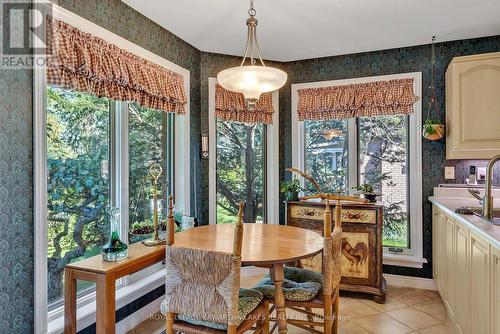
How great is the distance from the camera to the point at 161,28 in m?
2.86

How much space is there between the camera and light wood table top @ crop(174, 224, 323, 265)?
1849 millimetres

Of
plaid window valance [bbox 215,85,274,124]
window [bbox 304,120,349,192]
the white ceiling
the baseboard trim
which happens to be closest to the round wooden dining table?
window [bbox 304,120,349,192]

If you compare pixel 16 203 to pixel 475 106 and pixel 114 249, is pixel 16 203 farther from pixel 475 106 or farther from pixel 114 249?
pixel 475 106

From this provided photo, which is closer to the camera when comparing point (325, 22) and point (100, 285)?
point (100, 285)

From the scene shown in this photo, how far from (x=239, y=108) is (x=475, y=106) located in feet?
7.23

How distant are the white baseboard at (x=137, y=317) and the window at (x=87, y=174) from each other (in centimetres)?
42

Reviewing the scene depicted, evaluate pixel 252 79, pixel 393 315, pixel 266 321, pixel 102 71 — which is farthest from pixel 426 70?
pixel 102 71

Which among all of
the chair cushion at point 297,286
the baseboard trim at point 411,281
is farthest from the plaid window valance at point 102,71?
the baseboard trim at point 411,281

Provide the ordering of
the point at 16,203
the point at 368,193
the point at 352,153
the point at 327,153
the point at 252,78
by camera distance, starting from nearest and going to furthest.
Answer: the point at 16,203 < the point at 252,78 < the point at 368,193 < the point at 352,153 < the point at 327,153

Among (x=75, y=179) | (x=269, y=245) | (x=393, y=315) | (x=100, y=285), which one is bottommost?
(x=393, y=315)

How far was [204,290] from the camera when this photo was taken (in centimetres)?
163

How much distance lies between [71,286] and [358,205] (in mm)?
2415

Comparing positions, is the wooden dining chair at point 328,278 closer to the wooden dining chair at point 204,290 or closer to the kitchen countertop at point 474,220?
the wooden dining chair at point 204,290

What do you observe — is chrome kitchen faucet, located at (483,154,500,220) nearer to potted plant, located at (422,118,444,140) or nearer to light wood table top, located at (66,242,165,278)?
potted plant, located at (422,118,444,140)
